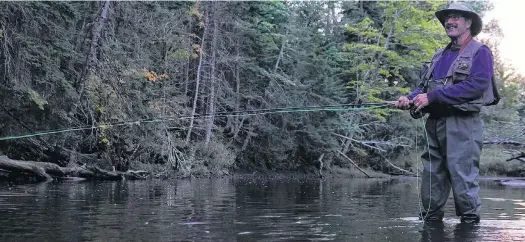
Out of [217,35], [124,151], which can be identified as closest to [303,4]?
[217,35]

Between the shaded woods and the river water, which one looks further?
the shaded woods

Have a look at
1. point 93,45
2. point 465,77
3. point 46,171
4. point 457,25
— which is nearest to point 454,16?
point 457,25

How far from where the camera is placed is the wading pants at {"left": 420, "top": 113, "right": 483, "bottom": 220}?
4852 mm

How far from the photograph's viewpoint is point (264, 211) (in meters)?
5.91

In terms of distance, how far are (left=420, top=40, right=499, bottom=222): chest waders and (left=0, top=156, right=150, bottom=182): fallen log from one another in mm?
9414

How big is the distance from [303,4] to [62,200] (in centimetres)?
2321

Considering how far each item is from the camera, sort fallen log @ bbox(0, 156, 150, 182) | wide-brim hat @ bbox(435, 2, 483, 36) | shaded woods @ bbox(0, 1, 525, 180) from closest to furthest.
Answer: wide-brim hat @ bbox(435, 2, 483, 36) < fallen log @ bbox(0, 156, 150, 182) < shaded woods @ bbox(0, 1, 525, 180)

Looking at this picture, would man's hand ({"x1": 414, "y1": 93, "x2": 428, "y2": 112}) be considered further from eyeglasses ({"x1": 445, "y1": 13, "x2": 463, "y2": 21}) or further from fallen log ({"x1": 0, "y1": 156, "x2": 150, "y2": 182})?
fallen log ({"x1": 0, "y1": 156, "x2": 150, "y2": 182})

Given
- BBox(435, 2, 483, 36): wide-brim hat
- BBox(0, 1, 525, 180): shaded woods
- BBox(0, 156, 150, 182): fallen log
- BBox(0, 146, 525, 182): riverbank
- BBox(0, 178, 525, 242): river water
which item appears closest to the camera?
BBox(0, 178, 525, 242): river water

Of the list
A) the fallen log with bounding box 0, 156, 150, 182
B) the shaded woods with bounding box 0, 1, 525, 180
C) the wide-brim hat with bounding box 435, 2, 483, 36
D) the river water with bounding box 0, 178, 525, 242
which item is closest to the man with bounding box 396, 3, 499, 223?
the wide-brim hat with bounding box 435, 2, 483, 36

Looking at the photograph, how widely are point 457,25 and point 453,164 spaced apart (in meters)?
1.18

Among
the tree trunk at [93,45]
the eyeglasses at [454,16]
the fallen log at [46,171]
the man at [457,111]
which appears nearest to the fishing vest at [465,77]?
the man at [457,111]

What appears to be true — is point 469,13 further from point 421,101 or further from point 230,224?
point 230,224

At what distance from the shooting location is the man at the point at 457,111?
4.86 meters
